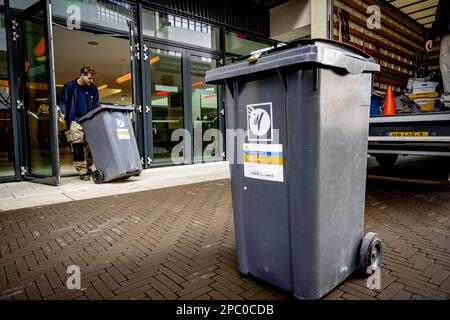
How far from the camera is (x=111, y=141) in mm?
5164

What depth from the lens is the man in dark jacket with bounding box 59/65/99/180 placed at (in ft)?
18.5

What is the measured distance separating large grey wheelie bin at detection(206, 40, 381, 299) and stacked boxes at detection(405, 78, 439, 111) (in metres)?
4.49

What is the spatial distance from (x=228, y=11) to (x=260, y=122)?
8007mm

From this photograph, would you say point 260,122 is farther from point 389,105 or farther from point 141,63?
point 141,63

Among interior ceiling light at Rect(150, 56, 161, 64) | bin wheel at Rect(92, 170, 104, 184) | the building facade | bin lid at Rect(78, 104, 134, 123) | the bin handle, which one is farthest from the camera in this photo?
interior ceiling light at Rect(150, 56, 161, 64)

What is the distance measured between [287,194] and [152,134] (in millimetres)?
6096

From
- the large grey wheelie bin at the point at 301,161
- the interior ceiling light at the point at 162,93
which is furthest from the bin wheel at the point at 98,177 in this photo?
the large grey wheelie bin at the point at 301,161

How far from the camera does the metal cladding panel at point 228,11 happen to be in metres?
7.55

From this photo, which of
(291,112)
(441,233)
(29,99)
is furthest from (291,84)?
(29,99)

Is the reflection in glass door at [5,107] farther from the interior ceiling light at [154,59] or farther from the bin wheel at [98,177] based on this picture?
the interior ceiling light at [154,59]

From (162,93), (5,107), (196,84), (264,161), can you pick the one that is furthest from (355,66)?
(196,84)

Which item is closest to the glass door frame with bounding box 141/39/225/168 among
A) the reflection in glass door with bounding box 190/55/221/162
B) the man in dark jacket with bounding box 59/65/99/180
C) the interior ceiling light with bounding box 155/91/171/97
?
the reflection in glass door with bounding box 190/55/221/162

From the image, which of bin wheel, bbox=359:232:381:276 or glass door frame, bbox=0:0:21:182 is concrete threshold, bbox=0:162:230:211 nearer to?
glass door frame, bbox=0:0:21:182
